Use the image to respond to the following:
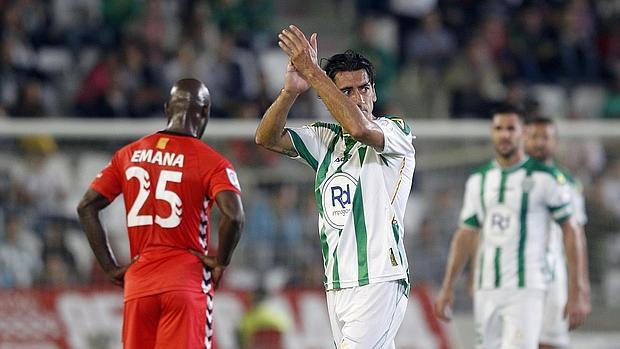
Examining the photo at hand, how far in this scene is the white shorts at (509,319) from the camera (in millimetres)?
8500

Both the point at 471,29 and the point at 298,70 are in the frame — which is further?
the point at 471,29

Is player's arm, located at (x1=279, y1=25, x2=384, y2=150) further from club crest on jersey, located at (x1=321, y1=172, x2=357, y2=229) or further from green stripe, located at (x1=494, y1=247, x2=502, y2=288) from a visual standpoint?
green stripe, located at (x1=494, y1=247, x2=502, y2=288)

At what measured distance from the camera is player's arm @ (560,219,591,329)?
844 cm

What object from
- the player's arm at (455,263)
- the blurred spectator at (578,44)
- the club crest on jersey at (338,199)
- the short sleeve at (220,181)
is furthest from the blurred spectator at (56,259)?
the blurred spectator at (578,44)

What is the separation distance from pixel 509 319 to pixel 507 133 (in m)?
1.33

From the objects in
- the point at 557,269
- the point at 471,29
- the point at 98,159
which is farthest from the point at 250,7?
the point at 557,269

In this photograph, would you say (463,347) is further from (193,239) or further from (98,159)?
(193,239)

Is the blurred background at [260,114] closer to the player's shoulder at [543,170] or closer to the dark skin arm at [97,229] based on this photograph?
the player's shoulder at [543,170]

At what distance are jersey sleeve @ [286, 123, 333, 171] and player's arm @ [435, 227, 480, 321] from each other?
272cm

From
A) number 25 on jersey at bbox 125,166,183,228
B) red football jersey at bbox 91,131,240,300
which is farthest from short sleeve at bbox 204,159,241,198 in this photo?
number 25 on jersey at bbox 125,166,183,228

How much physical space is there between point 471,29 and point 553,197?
7.43 m

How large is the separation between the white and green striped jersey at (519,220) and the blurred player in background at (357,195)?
8.56 feet

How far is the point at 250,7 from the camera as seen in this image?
50.6 ft

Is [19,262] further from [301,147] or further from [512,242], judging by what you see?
[301,147]
